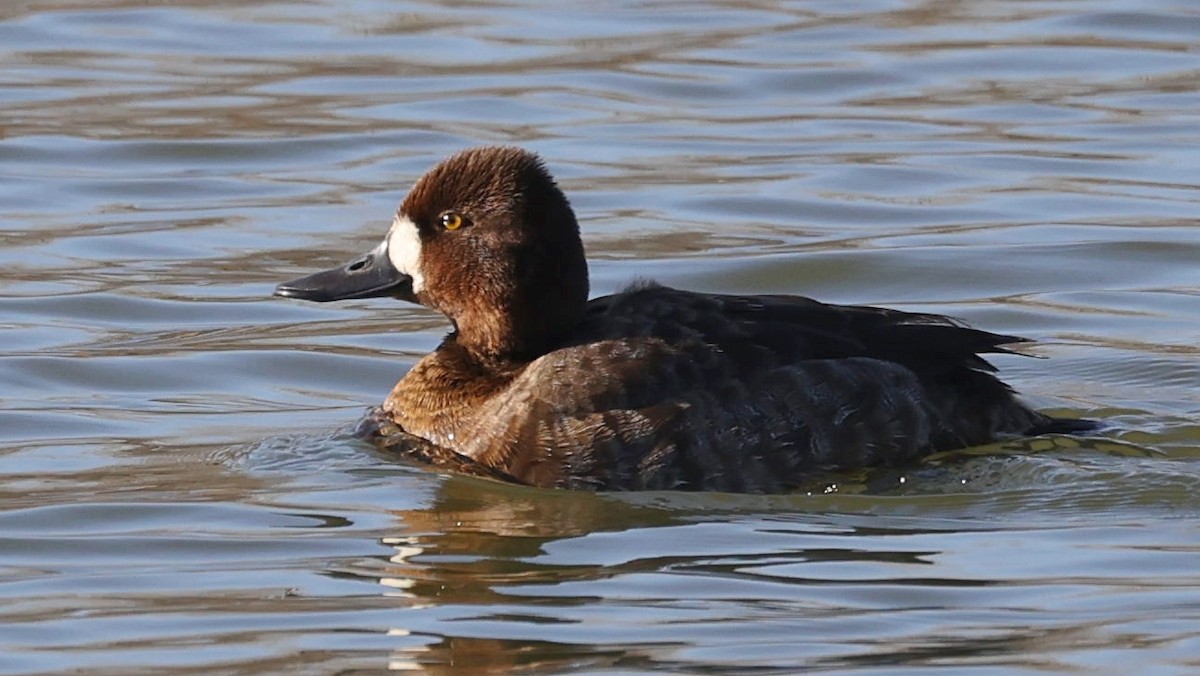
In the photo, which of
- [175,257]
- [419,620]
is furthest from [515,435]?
[175,257]

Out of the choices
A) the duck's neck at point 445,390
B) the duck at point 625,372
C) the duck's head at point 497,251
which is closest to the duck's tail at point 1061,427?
the duck at point 625,372

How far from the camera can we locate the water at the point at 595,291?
563cm

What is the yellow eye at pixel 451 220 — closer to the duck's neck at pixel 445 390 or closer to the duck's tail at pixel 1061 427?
the duck's neck at pixel 445 390

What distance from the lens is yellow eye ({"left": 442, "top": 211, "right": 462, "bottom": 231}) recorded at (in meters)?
7.36

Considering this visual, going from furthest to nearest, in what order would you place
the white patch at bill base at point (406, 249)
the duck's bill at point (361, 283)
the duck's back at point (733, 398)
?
the duck's bill at point (361, 283)
the white patch at bill base at point (406, 249)
the duck's back at point (733, 398)

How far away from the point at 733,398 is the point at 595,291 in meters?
3.03

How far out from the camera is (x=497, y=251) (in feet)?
23.9

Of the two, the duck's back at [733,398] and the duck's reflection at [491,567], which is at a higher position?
the duck's back at [733,398]

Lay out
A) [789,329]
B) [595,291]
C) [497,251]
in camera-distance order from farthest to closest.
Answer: [595,291], [497,251], [789,329]

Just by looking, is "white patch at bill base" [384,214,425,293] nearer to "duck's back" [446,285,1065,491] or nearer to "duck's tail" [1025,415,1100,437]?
"duck's back" [446,285,1065,491]

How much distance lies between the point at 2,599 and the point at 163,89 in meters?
8.33

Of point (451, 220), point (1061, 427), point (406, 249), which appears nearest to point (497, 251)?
point (451, 220)

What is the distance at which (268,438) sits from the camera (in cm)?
774

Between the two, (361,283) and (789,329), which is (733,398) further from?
(361,283)
